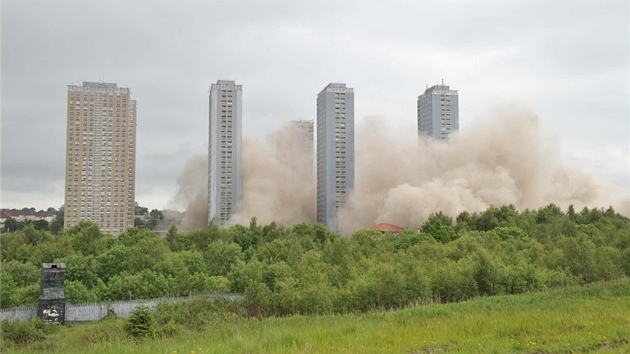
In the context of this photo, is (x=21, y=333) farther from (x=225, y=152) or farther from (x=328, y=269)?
(x=225, y=152)

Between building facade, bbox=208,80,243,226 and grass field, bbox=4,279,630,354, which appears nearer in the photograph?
grass field, bbox=4,279,630,354

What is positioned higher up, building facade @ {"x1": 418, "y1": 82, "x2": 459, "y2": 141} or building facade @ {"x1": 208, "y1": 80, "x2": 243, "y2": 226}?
building facade @ {"x1": 418, "y1": 82, "x2": 459, "y2": 141}

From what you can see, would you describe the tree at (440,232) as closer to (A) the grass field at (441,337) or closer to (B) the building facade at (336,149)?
(B) the building facade at (336,149)

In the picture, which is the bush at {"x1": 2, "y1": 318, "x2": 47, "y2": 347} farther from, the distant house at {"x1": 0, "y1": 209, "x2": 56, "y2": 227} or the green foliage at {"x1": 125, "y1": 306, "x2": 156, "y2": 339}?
the distant house at {"x1": 0, "y1": 209, "x2": 56, "y2": 227}

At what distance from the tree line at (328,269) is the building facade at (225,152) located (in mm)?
22959

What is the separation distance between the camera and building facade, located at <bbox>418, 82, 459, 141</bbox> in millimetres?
73250

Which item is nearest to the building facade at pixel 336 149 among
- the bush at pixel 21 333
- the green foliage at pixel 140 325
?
the bush at pixel 21 333

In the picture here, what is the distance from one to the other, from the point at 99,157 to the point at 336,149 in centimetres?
Answer: 2908

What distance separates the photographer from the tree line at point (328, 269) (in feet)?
69.1

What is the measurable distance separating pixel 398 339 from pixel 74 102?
225 ft

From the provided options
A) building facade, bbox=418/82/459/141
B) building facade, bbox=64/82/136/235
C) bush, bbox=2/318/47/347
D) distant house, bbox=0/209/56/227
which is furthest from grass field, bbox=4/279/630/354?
distant house, bbox=0/209/56/227

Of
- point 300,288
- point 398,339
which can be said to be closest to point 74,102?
point 300,288

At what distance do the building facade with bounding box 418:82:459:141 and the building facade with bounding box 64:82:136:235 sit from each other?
1519 inches

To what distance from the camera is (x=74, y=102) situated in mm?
69562
